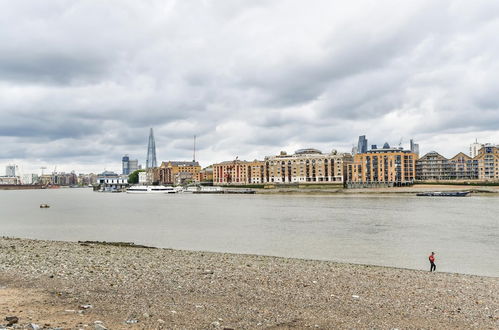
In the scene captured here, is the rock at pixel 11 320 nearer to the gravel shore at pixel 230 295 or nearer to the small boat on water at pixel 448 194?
the gravel shore at pixel 230 295

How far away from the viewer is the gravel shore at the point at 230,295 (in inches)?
517

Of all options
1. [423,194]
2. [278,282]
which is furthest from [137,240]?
[423,194]

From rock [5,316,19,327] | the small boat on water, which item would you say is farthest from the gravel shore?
the small boat on water

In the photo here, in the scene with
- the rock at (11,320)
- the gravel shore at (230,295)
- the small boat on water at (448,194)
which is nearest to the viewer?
the rock at (11,320)

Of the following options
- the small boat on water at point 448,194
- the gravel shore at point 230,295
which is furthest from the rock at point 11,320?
the small boat on water at point 448,194

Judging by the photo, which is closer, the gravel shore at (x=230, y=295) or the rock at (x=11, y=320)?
the rock at (x=11, y=320)

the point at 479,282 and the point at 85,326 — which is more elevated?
the point at 85,326

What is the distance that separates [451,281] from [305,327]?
1179cm

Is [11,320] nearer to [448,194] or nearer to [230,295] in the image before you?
[230,295]

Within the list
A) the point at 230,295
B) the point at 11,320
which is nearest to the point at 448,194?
the point at 230,295

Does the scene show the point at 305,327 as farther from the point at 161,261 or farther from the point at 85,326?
the point at 161,261

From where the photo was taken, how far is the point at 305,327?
12758mm

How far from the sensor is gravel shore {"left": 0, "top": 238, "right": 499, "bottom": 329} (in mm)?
13141

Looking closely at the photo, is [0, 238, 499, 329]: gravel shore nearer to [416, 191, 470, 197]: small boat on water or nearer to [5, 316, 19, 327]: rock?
[5, 316, 19, 327]: rock
